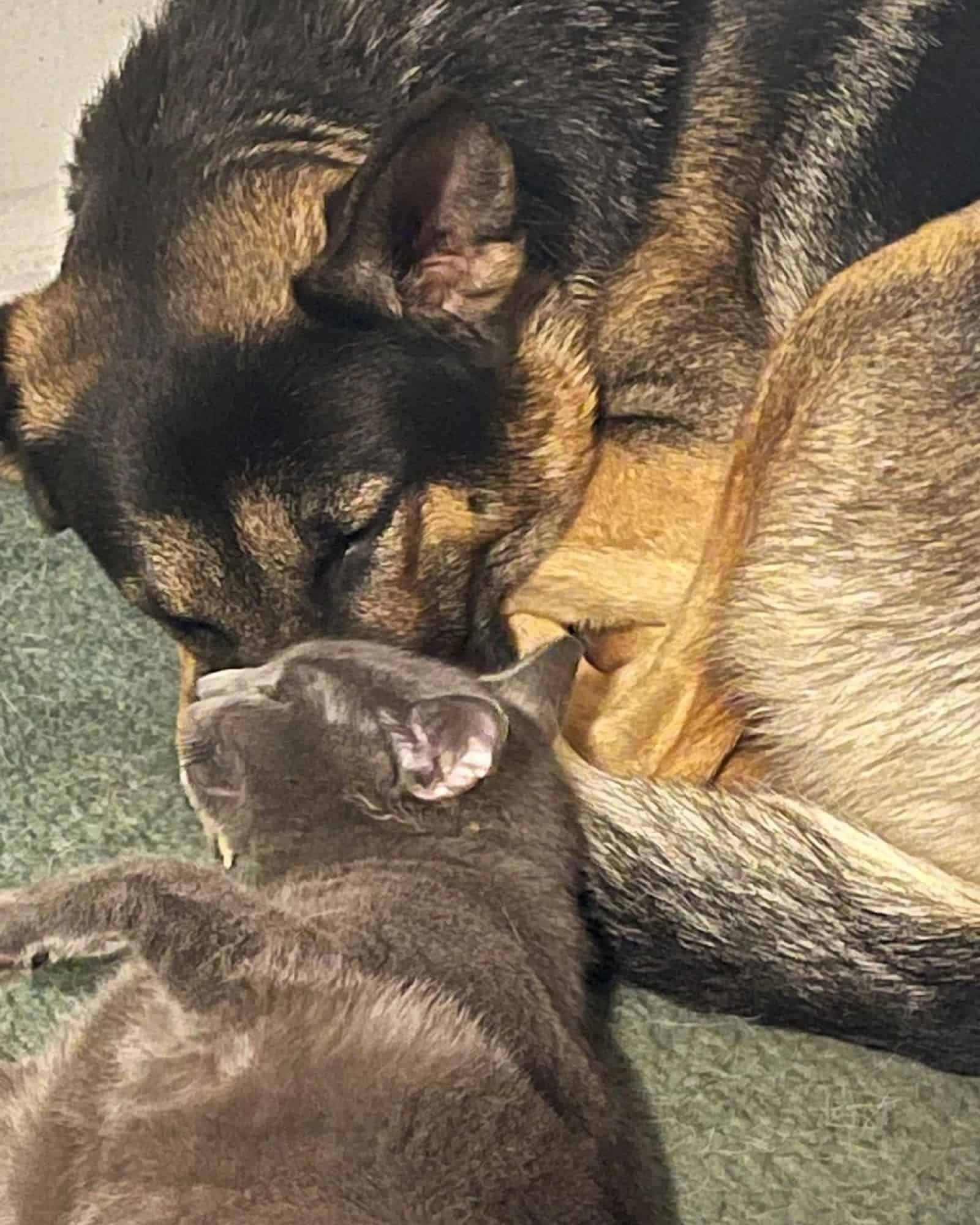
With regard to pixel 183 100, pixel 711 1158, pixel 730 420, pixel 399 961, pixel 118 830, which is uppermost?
pixel 183 100

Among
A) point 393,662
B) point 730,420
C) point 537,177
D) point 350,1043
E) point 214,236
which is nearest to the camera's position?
point 350,1043

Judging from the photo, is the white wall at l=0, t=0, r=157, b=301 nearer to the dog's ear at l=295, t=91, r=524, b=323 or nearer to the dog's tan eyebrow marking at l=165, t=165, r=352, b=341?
the dog's tan eyebrow marking at l=165, t=165, r=352, b=341

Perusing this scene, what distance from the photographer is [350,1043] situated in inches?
62.4

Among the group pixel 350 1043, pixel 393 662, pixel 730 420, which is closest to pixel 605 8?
pixel 730 420

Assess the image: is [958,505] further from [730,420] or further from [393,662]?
[393,662]

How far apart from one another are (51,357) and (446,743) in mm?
775

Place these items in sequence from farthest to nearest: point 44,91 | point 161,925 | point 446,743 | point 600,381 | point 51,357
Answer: point 44,91 < point 600,381 < point 51,357 < point 446,743 < point 161,925

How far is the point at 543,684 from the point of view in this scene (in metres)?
1.92

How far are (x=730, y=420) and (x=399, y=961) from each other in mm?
1026

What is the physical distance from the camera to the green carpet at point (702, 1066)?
198cm

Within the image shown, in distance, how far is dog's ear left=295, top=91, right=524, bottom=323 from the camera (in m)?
1.77

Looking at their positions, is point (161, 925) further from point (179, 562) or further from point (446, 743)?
point (179, 562)

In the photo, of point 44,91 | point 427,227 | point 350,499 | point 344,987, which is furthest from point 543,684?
point 44,91

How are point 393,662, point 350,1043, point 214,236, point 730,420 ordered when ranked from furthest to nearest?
point 730,420 → point 214,236 → point 393,662 → point 350,1043
